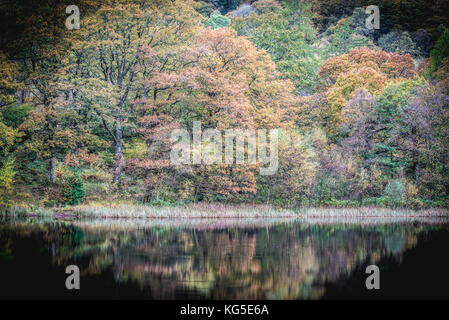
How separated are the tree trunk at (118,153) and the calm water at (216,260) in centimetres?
724

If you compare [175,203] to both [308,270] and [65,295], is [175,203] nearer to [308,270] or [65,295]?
[308,270]

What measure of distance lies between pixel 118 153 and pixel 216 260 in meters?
19.0

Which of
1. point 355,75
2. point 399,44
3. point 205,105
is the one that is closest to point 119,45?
point 205,105

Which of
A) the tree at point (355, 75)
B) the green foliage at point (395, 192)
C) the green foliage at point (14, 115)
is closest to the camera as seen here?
the green foliage at point (14, 115)

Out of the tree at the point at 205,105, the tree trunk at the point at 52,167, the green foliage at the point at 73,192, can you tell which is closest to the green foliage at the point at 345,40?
the tree at the point at 205,105

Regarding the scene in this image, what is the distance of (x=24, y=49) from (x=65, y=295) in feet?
80.4

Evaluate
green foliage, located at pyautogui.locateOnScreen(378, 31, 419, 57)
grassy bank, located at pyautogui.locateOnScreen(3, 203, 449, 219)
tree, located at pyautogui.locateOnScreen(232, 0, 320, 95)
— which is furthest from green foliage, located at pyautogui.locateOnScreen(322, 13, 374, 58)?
grassy bank, located at pyautogui.locateOnScreen(3, 203, 449, 219)

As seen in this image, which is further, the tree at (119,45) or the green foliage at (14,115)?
the tree at (119,45)

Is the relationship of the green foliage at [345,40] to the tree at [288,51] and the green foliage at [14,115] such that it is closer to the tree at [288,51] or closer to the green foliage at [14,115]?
the tree at [288,51]

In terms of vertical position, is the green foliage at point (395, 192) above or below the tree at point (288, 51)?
below

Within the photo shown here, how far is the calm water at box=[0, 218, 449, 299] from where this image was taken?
37.4 ft

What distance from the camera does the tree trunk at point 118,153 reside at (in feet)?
104

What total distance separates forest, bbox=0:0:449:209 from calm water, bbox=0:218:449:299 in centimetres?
703
